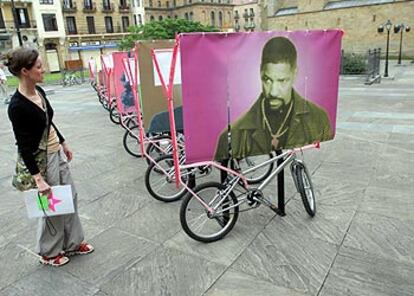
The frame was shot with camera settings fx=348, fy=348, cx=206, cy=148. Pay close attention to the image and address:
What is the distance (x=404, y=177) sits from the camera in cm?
441

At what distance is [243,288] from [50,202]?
1.61m

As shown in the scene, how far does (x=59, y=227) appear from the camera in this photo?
9.53ft

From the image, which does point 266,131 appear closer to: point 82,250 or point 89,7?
point 82,250

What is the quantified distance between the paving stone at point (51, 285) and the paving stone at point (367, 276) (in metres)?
1.77

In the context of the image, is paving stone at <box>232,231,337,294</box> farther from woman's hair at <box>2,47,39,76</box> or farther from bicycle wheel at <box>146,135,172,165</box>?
woman's hair at <box>2,47,39,76</box>

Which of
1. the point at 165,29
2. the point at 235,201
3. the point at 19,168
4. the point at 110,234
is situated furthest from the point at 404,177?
the point at 165,29

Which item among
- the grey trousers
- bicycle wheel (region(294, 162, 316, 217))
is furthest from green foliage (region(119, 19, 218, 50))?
the grey trousers

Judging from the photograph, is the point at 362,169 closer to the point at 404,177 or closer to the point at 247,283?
Result: the point at 404,177

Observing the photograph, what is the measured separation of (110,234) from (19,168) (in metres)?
1.12

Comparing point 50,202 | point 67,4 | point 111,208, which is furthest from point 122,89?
point 67,4

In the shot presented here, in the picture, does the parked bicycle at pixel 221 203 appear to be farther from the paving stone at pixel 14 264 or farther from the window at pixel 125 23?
the window at pixel 125 23

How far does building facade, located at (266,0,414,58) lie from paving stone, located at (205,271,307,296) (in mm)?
30518

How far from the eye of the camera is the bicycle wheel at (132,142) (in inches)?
232

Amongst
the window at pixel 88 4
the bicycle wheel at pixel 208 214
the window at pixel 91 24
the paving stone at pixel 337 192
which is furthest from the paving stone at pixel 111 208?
the window at pixel 88 4
